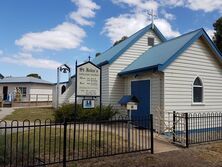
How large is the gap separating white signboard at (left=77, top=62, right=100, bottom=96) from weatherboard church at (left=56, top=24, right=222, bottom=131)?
3.97 meters

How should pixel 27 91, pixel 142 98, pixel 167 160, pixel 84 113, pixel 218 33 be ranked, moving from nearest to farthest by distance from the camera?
1. pixel 167 160
2. pixel 142 98
3. pixel 84 113
4. pixel 218 33
5. pixel 27 91

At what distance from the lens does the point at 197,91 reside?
14.5m

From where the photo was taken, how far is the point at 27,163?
7.16 meters

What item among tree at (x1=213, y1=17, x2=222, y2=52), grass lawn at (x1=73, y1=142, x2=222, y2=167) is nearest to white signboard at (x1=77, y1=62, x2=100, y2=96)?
grass lawn at (x1=73, y1=142, x2=222, y2=167)

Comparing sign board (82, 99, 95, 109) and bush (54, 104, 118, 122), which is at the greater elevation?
sign board (82, 99, 95, 109)

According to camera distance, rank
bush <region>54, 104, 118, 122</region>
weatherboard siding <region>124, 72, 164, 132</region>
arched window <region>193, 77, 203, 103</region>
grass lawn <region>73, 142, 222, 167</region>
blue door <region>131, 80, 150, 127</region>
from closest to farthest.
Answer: grass lawn <region>73, 142, 222, 167</region>, weatherboard siding <region>124, 72, 164, 132</region>, blue door <region>131, 80, 150, 127</region>, arched window <region>193, 77, 203, 103</region>, bush <region>54, 104, 118, 122</region>

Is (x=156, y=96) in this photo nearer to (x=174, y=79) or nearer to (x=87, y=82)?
(x=174, y=79)

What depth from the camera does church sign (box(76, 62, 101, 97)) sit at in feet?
31.3

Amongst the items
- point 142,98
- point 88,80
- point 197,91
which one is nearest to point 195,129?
point 197,91

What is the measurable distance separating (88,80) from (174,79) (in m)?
5.29

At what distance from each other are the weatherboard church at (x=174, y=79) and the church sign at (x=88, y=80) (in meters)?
3.97

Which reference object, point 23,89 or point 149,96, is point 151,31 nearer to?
point 149,96

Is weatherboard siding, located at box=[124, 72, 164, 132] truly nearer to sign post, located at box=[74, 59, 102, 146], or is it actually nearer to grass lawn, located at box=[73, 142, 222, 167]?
grass lawn, located at box=[73, 142, 222, 167]

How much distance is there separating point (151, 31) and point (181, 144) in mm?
10880
